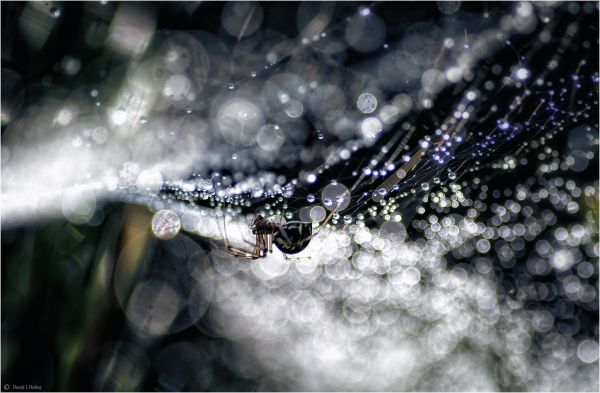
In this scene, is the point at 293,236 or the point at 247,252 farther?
Answer: the point at 247,252

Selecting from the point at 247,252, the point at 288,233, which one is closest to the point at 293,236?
the point at 288,233

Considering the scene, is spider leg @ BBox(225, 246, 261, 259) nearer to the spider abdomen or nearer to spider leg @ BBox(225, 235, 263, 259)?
spider leg @ BBox(225, 235, 263, 259)

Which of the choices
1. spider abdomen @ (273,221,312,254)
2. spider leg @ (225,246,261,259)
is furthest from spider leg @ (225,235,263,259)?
spider abdomen @ (273,221,312,254)

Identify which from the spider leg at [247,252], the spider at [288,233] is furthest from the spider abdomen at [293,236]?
the spider leg at [247,252]

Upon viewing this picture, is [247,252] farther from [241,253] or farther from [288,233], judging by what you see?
[288,233]

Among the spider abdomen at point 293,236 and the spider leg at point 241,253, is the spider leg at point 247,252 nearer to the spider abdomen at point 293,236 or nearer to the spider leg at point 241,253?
the spider leg at point 241,253

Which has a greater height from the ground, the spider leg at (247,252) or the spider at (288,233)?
the spider at (288,233)

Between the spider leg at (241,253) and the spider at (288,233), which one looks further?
the spider leg at (241,253)

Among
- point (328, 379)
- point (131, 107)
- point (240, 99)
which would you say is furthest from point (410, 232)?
point (131, 107)

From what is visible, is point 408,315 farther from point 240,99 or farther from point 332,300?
point 240,99
